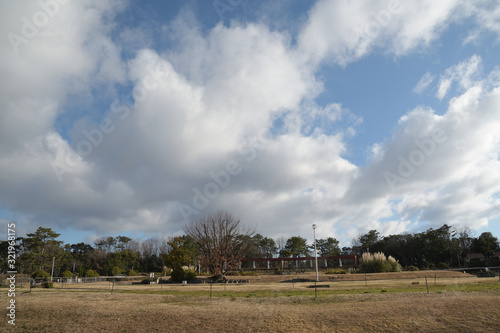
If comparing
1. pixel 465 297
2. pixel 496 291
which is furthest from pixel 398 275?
pixel 465 297

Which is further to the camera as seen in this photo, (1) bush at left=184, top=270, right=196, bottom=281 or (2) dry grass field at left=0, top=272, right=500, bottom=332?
(1) bush at left=184, top=270, right=196, bottom=281

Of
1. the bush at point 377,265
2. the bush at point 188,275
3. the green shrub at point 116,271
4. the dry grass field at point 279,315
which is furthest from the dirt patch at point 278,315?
the green shrub at point 116,271

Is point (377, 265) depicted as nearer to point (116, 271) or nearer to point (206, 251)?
point (206, 251)

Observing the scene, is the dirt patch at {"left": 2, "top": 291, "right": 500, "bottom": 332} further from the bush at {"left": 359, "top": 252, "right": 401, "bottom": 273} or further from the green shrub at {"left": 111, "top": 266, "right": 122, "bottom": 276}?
the green shrub at {"left": 111, "top": 266, "right": 122, "bottom": 276}

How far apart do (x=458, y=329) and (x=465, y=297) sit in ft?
18.3

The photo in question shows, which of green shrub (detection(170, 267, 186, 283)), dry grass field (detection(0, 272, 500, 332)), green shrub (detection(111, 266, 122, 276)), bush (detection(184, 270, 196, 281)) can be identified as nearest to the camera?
dry grass field (detection(0, 272, 500, 332))

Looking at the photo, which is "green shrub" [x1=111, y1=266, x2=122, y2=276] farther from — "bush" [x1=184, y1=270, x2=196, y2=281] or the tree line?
"bush" [x1=184, y1=270, x2=196, y2=281]

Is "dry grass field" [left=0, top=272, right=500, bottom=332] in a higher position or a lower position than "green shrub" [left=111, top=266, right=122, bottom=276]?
higher

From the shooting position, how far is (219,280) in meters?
36.8

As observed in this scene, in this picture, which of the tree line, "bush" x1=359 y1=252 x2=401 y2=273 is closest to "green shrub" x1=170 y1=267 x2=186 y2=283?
the tree line

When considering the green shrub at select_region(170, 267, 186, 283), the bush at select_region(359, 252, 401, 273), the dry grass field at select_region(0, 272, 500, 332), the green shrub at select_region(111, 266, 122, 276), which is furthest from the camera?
the green shrub at select_region(111, 266, 122, 276)

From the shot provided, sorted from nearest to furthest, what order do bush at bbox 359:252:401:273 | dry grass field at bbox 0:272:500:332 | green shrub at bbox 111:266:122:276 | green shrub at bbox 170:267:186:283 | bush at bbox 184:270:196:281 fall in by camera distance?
dry grass field at bbox 0:272:500:332, green shrub at bbox 170:267:186:283, bush at bbox 184:270:196:281, bush at bbox 359:252:401:273, green shrub at bbox 111:266:122:276

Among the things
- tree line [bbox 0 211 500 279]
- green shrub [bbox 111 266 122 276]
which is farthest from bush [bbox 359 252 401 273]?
green shrub [bbox 111 266 122 276]

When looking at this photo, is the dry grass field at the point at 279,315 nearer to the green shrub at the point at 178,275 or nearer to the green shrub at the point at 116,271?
the green shrub at the point at 178,275
